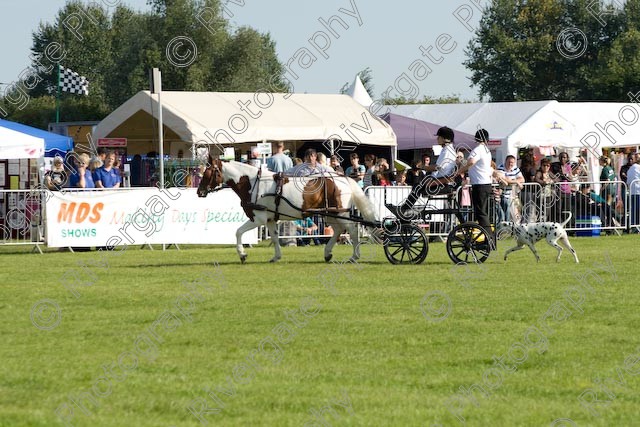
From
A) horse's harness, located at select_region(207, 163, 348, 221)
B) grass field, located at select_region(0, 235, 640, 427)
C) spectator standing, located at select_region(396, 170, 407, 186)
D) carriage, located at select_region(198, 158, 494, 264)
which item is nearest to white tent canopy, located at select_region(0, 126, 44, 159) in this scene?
spectator standing, located at select_region(396, 170, 407, 186)

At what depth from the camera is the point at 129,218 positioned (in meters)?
21.5

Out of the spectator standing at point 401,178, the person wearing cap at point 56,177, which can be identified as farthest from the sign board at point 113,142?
the spectator standing at point 401,178

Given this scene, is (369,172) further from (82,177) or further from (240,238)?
(240,238)

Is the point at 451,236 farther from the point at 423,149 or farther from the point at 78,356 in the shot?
the point at 423,149

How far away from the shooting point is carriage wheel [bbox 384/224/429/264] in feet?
55.6

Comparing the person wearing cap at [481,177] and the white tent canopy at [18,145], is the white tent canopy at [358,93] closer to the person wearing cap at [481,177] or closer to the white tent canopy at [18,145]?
the white tent canopy at [18,145]

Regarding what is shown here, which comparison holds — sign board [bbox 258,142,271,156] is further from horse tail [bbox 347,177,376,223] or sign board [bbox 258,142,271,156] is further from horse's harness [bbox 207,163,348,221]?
horse's harness [bbox 207,163,348,221]

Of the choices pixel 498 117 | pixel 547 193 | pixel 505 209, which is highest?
pixel 498 117

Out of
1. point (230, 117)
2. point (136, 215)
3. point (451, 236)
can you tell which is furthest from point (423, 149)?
point (451, 236)

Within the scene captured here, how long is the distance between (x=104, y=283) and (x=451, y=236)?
5355 mm

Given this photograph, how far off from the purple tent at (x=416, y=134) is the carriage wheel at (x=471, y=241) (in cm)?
1575

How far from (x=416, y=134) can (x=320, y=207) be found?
16473 millimetres

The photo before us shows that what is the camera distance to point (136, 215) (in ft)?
70.8

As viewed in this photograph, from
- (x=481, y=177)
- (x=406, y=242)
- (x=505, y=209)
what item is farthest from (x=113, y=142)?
(x=481, y=177)
